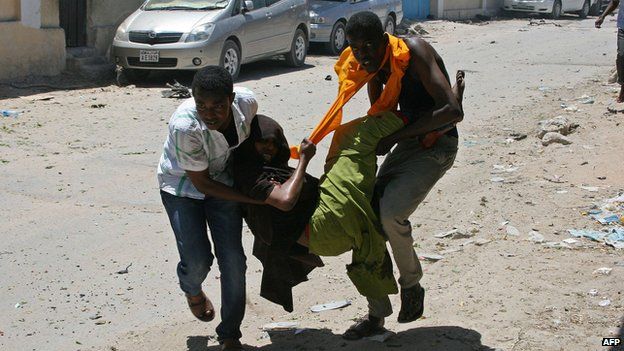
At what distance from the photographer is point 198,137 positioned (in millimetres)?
4246

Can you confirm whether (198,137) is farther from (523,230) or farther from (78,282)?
(523,230)

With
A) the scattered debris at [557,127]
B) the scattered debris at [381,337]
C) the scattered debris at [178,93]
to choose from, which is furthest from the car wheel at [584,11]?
the scattered debris at [381,337]

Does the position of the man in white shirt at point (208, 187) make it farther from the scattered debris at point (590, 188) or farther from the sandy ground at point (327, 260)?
the scattered debris at point (590, 188)

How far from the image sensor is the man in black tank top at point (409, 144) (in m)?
4.43

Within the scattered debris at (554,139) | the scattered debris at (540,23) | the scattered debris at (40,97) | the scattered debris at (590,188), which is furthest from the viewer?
the scattered debris at (540,23)

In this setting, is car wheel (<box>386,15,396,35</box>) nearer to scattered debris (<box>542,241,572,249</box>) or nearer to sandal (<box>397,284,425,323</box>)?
scattered debris (<box>542,241,572,249</box>)

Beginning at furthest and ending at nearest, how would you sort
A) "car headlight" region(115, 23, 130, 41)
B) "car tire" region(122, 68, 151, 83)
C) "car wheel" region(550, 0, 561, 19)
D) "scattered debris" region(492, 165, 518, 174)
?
"car wheel" region(550, 0, 561, 19), "car tire" region(122, 68, 151, 83), "car headlight" region(115, 23, 130, 41), "scattered debris" region(492, 165, 518, 174)

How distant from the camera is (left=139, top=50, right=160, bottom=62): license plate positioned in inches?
554

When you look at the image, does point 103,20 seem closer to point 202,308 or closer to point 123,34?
point 123,34

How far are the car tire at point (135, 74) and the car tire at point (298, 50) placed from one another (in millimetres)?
3060

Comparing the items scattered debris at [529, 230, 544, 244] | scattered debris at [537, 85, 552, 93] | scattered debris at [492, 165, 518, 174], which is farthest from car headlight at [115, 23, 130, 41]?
scattered debris at [529, 230, 544, 244]

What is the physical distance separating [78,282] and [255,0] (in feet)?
34.4

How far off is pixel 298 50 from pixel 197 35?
3.37 m

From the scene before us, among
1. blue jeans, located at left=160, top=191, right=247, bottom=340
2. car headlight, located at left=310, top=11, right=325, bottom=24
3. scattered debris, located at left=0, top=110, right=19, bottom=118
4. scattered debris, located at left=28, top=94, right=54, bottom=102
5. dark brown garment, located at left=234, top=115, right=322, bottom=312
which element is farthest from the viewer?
car headlight, located at left=310, top=11, right=325, bottom=24
